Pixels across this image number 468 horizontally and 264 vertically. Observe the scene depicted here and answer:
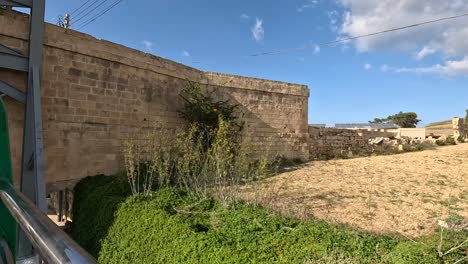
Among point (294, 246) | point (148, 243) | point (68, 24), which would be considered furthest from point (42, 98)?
point (68, 24)

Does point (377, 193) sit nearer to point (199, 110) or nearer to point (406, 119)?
point (199, 110)

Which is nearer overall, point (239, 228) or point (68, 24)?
point (239, 228)

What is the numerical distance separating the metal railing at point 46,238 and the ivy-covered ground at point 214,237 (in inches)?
99.0

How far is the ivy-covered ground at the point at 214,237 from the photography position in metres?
3.30

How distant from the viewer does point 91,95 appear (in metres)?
7.59

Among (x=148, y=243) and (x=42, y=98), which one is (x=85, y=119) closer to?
(x=42, y=98)

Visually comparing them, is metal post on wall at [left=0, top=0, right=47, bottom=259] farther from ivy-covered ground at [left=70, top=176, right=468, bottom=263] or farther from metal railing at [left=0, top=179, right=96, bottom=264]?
metal railing at [left=0, top=179, right=96, bottom=264]

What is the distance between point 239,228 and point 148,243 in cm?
124

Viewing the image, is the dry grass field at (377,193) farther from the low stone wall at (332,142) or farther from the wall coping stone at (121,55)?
the wall coping stone at (121,55)

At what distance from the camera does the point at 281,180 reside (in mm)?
9266

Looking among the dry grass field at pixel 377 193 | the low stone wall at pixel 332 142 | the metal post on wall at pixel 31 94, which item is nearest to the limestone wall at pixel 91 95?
the metal post on wall at pixel 31 94

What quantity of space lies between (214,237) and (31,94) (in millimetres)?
4177

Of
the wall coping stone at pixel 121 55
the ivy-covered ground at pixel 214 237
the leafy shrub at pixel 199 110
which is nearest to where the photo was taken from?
the ivy-covered ground at pixel 214 237

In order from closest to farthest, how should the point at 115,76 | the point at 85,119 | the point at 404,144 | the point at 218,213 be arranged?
the point at 218,213 < the point at 85,119 < the point at 115,76 < the point at 404,144
